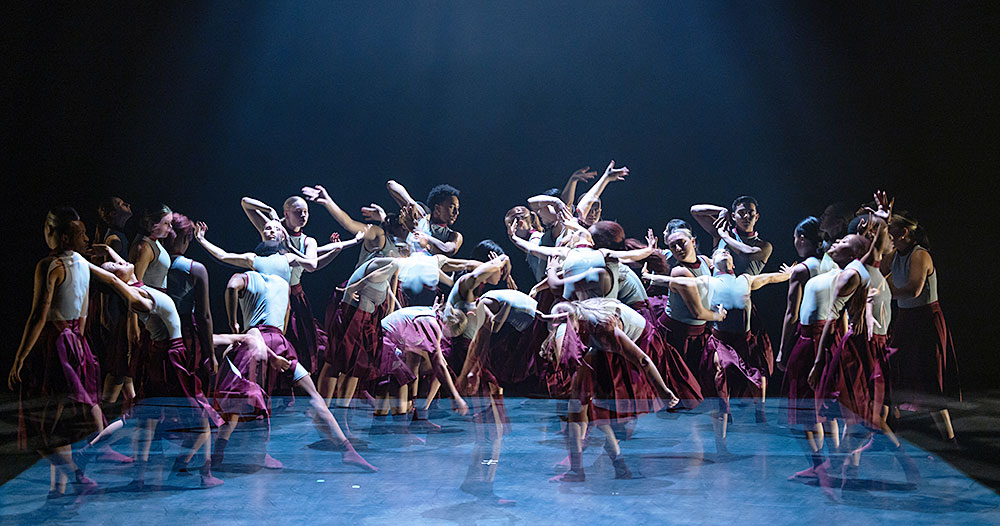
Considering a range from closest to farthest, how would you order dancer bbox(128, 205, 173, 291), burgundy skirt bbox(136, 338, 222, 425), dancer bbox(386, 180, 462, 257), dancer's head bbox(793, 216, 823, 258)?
burgundy skirt bbox(136, 338, 222, 425) < dancer bbox(128, 205, 173, 291) < dancer's head bbox(793, 216, 823, 258) < dancer bbox(386, 180, 462, 257)

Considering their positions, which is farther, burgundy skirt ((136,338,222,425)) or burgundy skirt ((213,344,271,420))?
burgundy skirt ((136,338,222,425))

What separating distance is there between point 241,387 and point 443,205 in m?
2.35

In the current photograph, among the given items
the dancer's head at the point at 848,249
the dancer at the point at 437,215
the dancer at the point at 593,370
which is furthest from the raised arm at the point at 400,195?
the dancer's head at the point at 848,249

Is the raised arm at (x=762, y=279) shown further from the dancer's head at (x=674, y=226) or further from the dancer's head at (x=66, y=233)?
the dancer's head at (x=66, y=233)

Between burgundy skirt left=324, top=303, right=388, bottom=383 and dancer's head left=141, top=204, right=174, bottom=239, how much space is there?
1.48 metres

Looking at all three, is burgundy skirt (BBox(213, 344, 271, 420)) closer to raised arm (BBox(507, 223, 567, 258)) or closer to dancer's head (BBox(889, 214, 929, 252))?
raised arm (BBox(507, 223, 567, 258))

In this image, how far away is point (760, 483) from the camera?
4.20 metres

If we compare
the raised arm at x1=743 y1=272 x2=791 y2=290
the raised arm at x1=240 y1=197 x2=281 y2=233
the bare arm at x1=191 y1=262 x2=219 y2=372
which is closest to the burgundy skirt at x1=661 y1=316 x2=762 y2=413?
the raised arm at x1=743 y1=272 x2=791 y2=290

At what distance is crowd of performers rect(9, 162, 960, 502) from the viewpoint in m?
4.59

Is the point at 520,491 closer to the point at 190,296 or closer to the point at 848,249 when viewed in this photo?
the point at 848,249

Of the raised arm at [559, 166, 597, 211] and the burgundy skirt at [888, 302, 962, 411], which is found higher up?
the raised arm at [559, 166, 597, 211]

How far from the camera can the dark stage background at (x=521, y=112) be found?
5.95 m

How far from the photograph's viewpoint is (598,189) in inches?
242

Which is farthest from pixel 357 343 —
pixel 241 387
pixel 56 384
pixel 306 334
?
pixel 56 384
